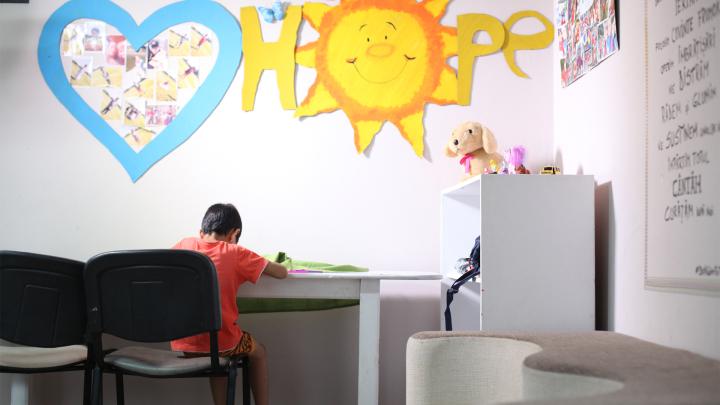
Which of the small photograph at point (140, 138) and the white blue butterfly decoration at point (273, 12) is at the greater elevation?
the white blue butterfly decoration at point (273, 12)

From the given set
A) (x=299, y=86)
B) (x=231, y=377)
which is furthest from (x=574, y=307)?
(x=299, y=86)

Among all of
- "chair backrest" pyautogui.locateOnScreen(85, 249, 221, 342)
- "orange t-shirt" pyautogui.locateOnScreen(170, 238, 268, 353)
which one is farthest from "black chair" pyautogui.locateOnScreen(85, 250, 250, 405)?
"orange t-shirt" pyautogui.locateOnScreen(170, 238, 268, 353)

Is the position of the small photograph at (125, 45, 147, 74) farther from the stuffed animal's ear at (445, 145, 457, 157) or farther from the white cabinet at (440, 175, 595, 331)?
the white cabinet at (440, 175, 595, 331)

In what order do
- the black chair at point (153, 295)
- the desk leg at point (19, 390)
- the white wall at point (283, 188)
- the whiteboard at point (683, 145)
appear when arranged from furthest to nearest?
the white wall at point (283, 188)
the desk leg at point (19, 390)
the black chair at point (153, 295)
the whiteboard at point (683, 145)

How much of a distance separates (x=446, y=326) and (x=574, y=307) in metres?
0.56

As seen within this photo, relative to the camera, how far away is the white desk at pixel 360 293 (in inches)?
103

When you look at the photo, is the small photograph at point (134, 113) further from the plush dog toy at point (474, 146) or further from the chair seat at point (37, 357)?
the plush dog toy at point (474, 146)

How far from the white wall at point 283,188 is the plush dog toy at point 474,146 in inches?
6.7

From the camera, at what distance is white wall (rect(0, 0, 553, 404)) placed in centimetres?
335

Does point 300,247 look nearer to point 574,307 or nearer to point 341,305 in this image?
point 341,305

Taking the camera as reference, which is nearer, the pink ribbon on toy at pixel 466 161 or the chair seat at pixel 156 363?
the chair seat at pixel 156 363

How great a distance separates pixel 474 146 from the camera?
3148 millimetres

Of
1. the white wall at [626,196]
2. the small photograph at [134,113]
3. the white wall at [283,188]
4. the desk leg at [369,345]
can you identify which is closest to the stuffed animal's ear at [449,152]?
the white wall at [283,188]

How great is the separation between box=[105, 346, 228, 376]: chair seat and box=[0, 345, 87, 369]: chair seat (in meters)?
0.18
